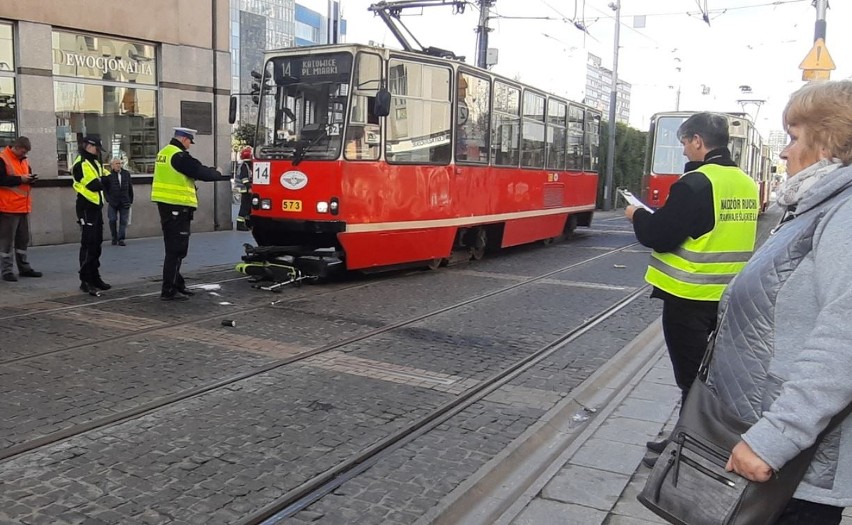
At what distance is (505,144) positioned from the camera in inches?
521

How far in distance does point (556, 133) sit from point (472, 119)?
4594 mm

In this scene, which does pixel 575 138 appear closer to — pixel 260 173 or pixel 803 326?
pixel 260 173

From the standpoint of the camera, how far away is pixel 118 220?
13359mm

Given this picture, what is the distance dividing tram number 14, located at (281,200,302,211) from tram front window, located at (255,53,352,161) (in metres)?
0.60

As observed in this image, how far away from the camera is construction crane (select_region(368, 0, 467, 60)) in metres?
11.7

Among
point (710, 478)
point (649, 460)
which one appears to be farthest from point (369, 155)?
point (710, 478)

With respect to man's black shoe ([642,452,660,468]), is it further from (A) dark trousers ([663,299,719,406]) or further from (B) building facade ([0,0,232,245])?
(B) building facade ([0,0,232,245])

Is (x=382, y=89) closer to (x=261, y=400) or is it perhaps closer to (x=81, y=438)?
(x=261, y=400)

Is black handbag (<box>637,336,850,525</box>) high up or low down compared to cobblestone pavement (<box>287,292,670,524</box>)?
up

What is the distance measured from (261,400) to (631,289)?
22.9ft

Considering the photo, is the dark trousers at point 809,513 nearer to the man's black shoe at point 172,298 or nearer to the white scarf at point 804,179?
the white scarf at point 804,179

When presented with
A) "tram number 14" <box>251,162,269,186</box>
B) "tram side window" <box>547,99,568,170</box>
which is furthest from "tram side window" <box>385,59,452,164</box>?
"tram side window" <box>547,99,568,170</box>

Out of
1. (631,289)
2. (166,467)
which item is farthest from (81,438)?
(631,289)

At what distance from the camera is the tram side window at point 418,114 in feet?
33.1
